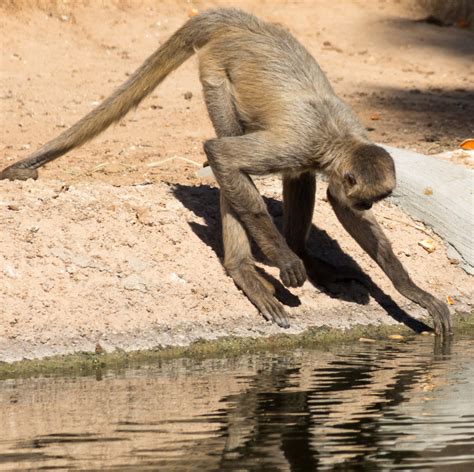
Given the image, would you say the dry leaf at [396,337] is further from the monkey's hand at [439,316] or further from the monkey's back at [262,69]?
the monkey's back at [262,69]

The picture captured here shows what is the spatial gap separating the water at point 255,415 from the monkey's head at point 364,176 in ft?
3.53

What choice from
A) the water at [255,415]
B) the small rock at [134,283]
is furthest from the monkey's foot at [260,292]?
the small rock at [134,283]

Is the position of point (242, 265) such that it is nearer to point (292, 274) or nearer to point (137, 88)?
point (292, 274)

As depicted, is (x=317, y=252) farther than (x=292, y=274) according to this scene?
Yes

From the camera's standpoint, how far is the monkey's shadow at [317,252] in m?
9.26

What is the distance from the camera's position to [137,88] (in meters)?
9.60

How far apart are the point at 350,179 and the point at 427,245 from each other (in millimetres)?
2139

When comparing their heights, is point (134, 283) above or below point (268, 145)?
below

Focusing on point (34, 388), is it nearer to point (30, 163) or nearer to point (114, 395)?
point (114, 395)

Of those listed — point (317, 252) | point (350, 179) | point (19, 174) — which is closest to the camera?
point (350, 179)

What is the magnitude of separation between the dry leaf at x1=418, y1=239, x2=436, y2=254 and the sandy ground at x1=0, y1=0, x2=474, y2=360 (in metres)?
0.04

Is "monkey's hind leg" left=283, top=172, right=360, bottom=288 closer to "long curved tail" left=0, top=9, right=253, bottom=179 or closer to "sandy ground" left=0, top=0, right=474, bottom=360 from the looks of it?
"sandy ground" left=0, top=0, right=474, bottom=360

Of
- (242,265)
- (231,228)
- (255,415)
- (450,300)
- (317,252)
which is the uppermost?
(231,228)

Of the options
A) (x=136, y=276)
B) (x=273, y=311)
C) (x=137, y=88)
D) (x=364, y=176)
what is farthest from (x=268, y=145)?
(x=137, y=88)
